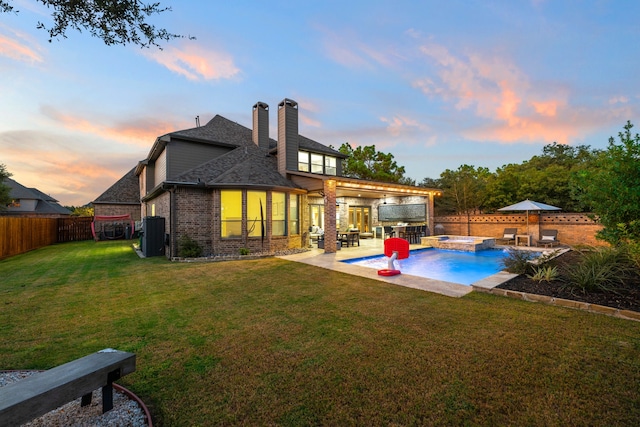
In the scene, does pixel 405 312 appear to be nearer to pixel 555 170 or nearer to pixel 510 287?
pixel 510 287

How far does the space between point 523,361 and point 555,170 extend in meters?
26.7

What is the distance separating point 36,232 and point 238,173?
14.8 metres

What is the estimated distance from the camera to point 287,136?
48.0 feet

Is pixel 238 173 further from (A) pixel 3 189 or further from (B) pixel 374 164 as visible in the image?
(B) pixel 374 164

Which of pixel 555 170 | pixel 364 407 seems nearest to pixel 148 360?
pixel 364 407

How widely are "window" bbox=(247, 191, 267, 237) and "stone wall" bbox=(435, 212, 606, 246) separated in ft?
45.9

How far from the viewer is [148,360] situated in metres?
3.26

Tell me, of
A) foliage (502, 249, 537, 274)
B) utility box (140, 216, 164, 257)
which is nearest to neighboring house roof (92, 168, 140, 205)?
utility box (140, 216, 164, 257)

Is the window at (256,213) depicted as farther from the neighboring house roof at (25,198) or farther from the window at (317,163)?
the neighboring house roof at (25,198)

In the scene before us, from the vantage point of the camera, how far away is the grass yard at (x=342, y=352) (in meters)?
2.37

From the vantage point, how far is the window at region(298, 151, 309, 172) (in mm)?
17047

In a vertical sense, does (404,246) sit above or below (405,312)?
above

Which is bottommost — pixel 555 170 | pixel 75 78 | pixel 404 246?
pixel 404 246

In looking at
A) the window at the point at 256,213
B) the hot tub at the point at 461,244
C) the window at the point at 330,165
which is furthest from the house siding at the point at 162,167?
the hot tub at the point at 461,244
